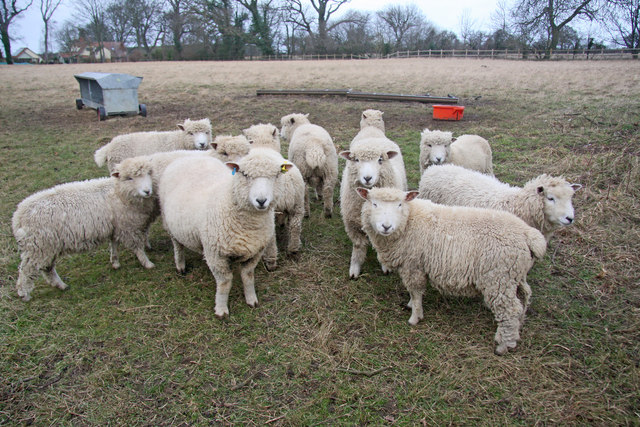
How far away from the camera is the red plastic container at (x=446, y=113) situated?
11.1 meters

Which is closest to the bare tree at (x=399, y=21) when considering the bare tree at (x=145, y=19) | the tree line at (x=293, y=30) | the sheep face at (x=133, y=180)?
the tree line at (x=293, y=30)

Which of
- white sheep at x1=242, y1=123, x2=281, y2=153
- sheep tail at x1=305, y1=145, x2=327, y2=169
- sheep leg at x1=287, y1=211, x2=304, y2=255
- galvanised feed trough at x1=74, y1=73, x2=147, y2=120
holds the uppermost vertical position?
galvanised feed trough at x1=74, y1=73, x2=147, y2=120

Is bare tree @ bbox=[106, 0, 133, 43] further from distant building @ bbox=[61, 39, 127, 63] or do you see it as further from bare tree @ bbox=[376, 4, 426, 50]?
bare tree @ bbox=[376, 4, 426, 50]

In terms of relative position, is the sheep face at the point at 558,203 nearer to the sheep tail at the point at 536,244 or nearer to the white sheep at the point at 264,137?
the sheep tail at the point at 536,244

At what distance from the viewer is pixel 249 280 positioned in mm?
3979

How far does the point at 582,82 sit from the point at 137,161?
18613mm

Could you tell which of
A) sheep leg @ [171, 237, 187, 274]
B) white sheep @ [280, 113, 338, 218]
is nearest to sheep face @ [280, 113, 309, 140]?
white sheep @ [280, 113, 338, 218]

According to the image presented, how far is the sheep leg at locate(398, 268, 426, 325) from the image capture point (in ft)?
12.0

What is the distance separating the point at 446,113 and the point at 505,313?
9.04 metres

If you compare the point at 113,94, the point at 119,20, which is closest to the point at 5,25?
the point at 119,20

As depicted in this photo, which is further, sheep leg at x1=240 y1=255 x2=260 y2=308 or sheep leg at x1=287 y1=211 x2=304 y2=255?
sheep leg at x1=287 y1=211 x2=304 y2=255

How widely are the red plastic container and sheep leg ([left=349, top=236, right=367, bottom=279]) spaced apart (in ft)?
25.9

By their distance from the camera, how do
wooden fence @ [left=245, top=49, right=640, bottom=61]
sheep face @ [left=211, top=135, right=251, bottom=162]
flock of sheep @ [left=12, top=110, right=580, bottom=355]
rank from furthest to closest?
1. wooden fence @ [left=245, top=49, right=640, bottom=61]
2. sheep face @ [left=211, top=135, right=251, bottom=162]
3. flock of sheep @ [left=12, top=110, right=580, bottom=355]

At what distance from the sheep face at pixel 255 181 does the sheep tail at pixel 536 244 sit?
88.4 inches
